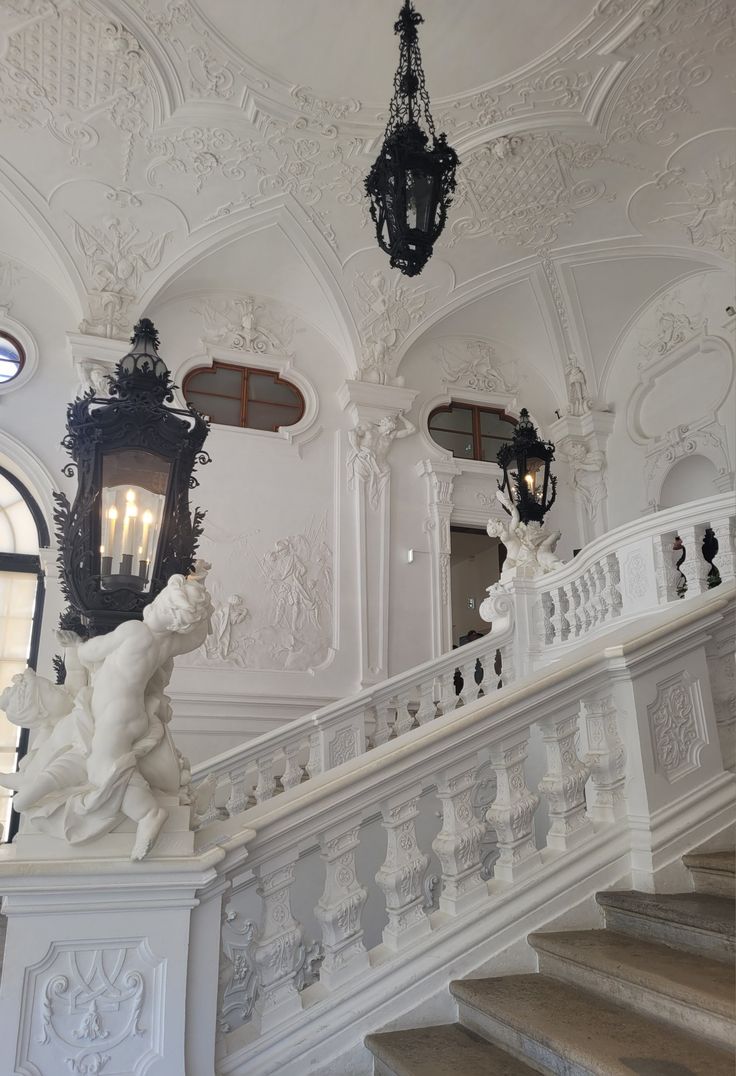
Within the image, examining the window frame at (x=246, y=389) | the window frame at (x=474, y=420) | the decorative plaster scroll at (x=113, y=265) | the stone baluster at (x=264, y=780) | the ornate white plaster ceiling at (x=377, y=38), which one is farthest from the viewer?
the window frame at (x=474, y=420)

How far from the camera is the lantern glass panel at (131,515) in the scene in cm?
261

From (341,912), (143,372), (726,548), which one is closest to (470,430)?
(726,548)

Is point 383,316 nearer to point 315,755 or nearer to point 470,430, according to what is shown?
point 470,430

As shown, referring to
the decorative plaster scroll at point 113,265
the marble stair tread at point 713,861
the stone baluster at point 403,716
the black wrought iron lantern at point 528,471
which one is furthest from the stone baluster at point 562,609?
the decorative plaster scroll at point 113,265

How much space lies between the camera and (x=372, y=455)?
378 inches

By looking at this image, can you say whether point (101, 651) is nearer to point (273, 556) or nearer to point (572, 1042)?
point (572, 1042)

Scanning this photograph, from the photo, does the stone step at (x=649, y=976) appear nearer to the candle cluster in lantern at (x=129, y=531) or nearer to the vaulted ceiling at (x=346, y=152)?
the candle cluster in lantern at (x=129, y=531)

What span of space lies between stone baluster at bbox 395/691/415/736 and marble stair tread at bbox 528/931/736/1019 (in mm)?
3885

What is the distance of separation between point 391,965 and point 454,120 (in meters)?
7.84

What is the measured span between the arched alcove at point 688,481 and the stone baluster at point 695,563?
17.1ft

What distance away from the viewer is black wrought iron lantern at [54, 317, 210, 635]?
2.57m

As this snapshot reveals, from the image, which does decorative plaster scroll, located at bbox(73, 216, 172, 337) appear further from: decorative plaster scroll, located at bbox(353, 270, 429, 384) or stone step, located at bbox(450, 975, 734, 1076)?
stone step, located at bbox(450, 975, 734, 1076)

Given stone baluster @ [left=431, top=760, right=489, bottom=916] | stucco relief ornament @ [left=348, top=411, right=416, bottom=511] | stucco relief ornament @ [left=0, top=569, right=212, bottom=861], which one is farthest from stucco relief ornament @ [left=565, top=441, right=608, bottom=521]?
stucco relief ornament @ [left=0, top=569, right=212, bottom=861]

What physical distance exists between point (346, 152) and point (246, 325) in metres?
2.44
